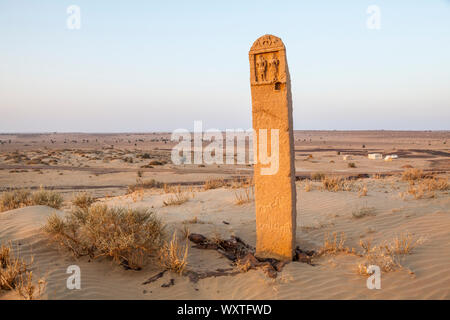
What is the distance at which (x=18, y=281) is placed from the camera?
3.93m

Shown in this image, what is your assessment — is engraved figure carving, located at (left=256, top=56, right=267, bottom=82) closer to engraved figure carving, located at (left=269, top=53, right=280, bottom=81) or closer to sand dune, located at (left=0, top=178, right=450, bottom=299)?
engraved figure carving, located at (left=269, top=53, right=280, bottom=81)

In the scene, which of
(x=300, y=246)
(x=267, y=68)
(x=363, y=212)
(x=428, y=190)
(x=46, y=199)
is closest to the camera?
(x=267, y=68)

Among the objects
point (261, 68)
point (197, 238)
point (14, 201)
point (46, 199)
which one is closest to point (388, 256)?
point (197, 238)

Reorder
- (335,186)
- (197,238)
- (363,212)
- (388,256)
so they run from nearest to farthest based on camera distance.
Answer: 1. (388,256)
2. (197,238)
3. (363,212)
4. (335,186)

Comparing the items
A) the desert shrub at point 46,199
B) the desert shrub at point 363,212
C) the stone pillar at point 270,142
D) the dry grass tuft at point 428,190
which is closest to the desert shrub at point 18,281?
the stone pillar at point 270,142

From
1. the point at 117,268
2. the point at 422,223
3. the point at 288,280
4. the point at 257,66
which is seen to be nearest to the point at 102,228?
the point at 117,268

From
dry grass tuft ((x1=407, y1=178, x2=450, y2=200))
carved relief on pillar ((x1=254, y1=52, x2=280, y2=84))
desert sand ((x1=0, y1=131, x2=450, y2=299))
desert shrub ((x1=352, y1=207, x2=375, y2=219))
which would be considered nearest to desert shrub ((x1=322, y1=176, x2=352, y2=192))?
desert sand ((x1=0, y1=131, x2=450, y2=299))

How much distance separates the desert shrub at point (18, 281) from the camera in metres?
3.56

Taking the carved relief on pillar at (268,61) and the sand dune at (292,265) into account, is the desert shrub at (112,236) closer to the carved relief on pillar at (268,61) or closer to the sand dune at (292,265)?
the sand dune at (292,265)

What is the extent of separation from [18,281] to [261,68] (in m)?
4.42

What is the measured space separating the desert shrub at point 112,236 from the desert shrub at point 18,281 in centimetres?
88

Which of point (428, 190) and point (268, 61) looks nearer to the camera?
point (268, 61)

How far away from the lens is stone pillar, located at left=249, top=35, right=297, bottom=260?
4.82 m

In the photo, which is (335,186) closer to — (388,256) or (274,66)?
(388,256)
